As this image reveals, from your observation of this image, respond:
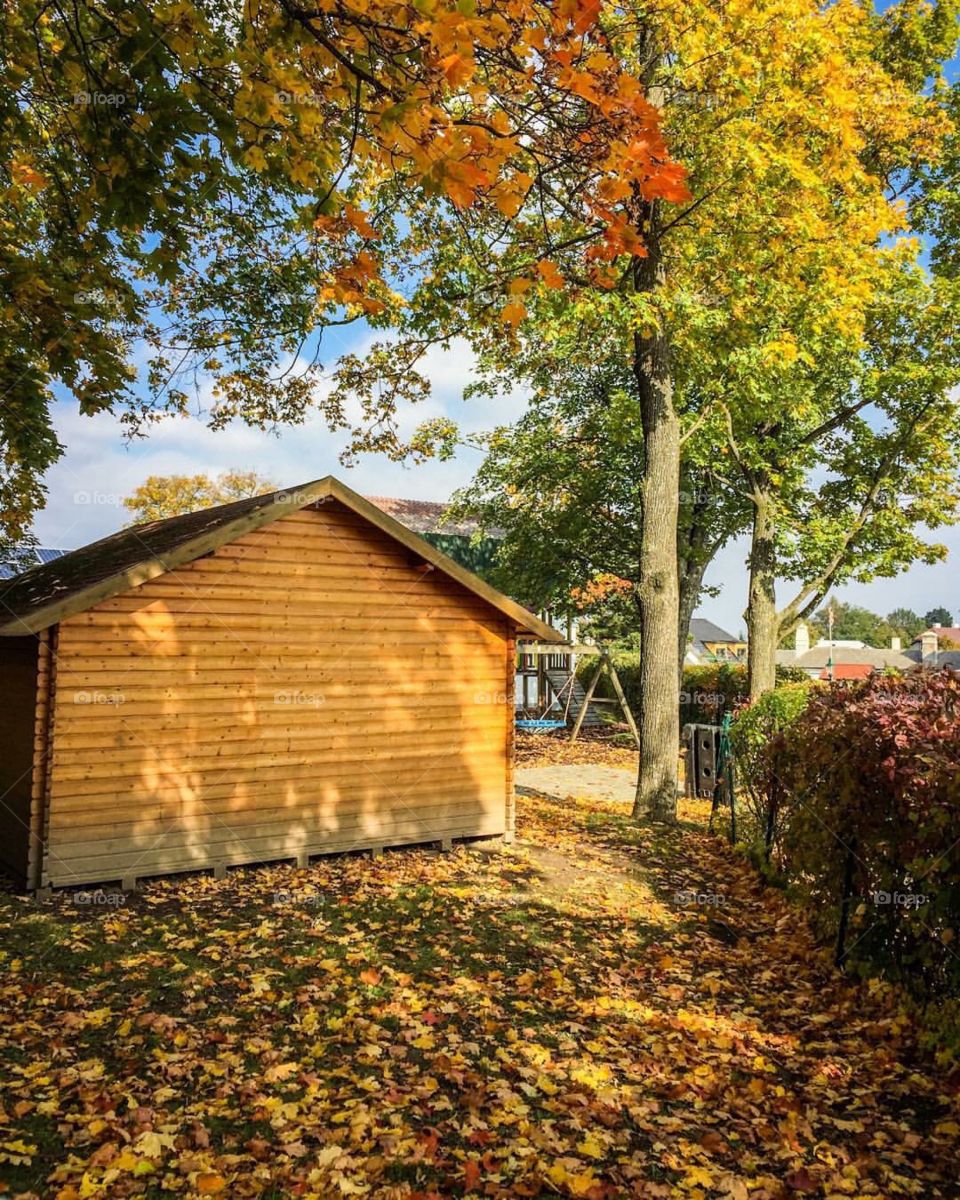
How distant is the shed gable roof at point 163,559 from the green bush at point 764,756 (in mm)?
2917

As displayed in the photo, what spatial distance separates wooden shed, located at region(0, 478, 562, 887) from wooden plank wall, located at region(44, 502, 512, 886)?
0.07 feet

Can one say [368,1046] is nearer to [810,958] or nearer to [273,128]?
[810,958]

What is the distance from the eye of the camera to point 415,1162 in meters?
4.07

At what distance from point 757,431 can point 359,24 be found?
18.8 metres

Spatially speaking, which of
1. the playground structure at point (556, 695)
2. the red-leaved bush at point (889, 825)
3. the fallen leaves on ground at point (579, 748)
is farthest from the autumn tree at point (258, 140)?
the playground structure at point (556, 695)

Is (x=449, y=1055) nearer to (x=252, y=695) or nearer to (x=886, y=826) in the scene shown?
Answer: (x=886, y=826)

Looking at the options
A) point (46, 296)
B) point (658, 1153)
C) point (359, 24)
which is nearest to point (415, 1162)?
point (658, 1153)

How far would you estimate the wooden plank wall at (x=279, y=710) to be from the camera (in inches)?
351

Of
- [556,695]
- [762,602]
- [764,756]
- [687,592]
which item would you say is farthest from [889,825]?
[556,695]

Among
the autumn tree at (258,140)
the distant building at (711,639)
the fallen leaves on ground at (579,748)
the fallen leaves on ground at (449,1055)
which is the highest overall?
the autumn tree at (258,140)

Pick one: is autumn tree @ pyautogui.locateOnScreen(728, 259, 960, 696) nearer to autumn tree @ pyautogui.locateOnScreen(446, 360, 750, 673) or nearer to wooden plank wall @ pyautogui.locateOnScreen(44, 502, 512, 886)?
autumn tree @ pyautogui.locateOnScreen(446, 360, 750, 673)

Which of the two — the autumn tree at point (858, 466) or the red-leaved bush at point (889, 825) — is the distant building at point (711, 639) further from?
the red-leaved bush at point (889, 825)

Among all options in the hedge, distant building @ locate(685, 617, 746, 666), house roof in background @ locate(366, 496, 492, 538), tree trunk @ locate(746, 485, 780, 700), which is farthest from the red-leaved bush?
distant building @ locate(685, 617, 746, 666)

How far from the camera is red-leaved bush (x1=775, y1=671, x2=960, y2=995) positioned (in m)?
5.05
